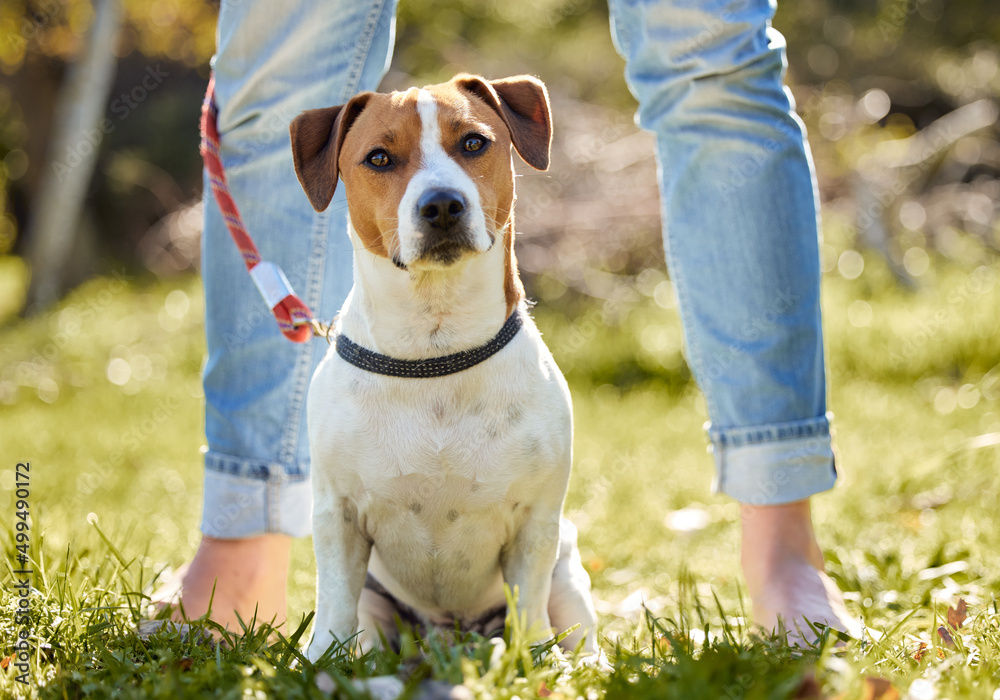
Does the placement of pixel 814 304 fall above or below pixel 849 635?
above

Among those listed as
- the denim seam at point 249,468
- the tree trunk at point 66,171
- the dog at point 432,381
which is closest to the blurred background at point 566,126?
the tree trunk at point 66,171

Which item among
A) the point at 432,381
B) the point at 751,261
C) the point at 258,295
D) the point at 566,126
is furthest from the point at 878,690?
the point at 566,126

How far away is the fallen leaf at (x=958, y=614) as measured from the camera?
2169 mm

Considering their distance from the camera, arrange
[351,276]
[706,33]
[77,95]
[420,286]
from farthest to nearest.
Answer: [77,95] → [351,276] → [706,33] → [420,286]

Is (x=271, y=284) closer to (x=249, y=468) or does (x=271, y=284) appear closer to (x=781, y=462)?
(x=249, y=468)

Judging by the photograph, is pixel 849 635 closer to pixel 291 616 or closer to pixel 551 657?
pixel 551 657

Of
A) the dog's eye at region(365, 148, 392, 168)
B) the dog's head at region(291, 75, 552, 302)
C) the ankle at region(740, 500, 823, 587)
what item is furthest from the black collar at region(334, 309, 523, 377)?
the ankle at region(740, 500, 823, 587)

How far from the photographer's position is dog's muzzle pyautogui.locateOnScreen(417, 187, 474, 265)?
1.92 metres

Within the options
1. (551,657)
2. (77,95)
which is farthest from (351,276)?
(77,95)

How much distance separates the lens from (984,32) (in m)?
9.52

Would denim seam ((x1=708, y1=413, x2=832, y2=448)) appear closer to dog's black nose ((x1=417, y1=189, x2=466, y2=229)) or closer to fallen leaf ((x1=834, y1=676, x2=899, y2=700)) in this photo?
fallen leaf ((x1=834, y1=676, x2=899, y2=700))

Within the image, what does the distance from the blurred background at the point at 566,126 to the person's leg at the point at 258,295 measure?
4158 millimetres

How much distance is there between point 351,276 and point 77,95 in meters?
7.03

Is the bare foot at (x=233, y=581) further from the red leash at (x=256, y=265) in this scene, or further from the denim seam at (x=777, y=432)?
the denim seam at (x=777, y=432)
